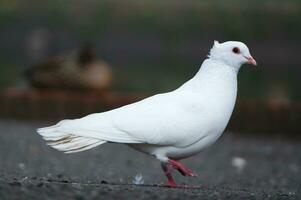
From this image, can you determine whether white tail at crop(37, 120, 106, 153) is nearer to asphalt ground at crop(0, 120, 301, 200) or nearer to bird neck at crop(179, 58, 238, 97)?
asphalt ground at crop(0, 120, 301, 200)

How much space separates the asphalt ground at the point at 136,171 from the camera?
18.5 ft

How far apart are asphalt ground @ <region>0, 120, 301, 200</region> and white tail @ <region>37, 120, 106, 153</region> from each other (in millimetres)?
234

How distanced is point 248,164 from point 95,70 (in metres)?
3.84

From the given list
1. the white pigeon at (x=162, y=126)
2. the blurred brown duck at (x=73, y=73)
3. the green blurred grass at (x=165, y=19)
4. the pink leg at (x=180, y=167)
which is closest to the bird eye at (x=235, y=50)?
the white pigeon at (x=162, y=126)

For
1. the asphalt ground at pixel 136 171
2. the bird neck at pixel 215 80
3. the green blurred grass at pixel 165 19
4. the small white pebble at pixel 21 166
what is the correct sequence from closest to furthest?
the asphalt ground at pixel 136 171, the bird neck at pixel 215 80, the small white pebble at pixel 21 166, the green blurred grass at pixel 165 19

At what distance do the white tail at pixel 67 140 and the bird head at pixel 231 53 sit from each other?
1105mm

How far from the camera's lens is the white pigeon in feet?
21.0

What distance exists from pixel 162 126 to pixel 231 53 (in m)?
0.84

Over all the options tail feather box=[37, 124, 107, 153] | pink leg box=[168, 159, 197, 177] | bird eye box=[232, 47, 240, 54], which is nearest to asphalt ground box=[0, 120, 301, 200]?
pink leg box=[168, 159, 197, 177]

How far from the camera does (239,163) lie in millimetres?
10109

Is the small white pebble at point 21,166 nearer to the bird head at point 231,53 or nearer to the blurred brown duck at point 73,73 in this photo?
the bird head at point 231,53

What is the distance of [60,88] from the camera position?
13.2 metres

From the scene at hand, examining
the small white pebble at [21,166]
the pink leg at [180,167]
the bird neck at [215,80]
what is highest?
the bird neck at [215,80]

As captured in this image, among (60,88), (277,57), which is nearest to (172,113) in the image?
(60,88)
